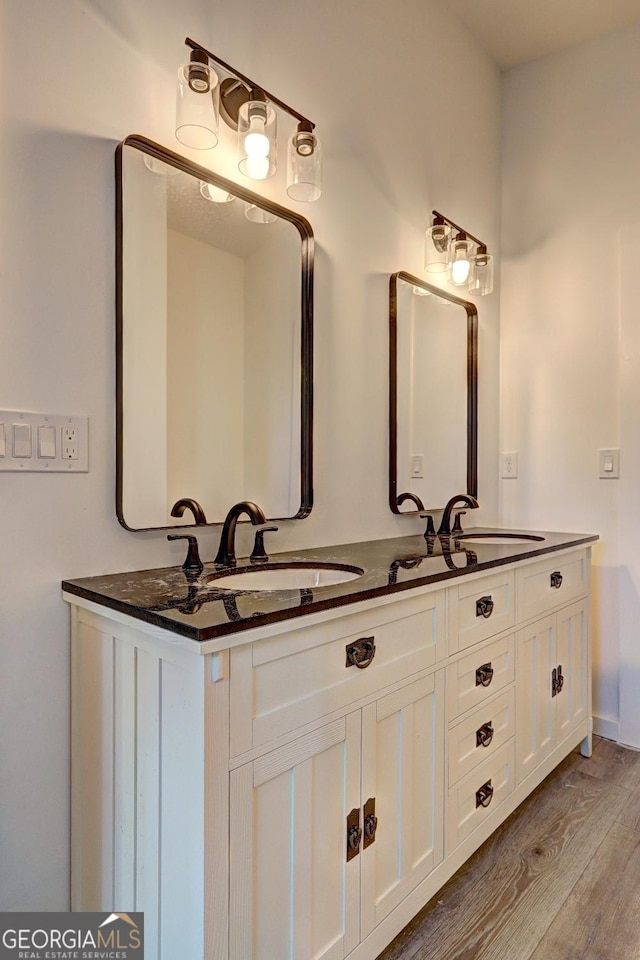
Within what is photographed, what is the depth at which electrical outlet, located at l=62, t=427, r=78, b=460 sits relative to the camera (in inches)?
47.9

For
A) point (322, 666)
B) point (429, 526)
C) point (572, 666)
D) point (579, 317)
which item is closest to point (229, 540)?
point (322, 666)

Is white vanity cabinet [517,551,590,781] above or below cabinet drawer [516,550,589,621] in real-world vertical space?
below

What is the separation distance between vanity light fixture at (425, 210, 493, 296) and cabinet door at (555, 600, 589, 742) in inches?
50.4

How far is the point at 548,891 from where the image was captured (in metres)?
1.52

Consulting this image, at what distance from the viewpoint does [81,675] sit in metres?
1.20

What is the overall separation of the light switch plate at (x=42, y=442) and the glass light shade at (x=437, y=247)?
1505mm

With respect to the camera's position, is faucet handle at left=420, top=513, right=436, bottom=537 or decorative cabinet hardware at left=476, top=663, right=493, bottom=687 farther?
faucet handle at left=420, top=513, right=436, bottom=537

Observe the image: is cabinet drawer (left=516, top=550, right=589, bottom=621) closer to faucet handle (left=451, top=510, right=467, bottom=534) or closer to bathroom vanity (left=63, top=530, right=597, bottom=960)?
bathroom vanity (left=63, top=530, right=597, bottom=960)

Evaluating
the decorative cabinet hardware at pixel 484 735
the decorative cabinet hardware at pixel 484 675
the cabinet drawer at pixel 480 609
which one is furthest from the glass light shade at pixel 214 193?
the decorative cabinet hardware at pixel 484 735

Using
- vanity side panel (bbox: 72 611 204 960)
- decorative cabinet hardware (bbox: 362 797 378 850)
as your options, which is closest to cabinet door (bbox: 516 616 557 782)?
decorative cabinet hardware (bbox: 362 797 378 850)

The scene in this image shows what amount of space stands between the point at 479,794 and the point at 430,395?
1360mm

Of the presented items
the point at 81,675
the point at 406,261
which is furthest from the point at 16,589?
the point at 406,261

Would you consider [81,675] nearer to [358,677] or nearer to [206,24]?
[358,677]

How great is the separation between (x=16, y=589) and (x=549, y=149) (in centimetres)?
272
